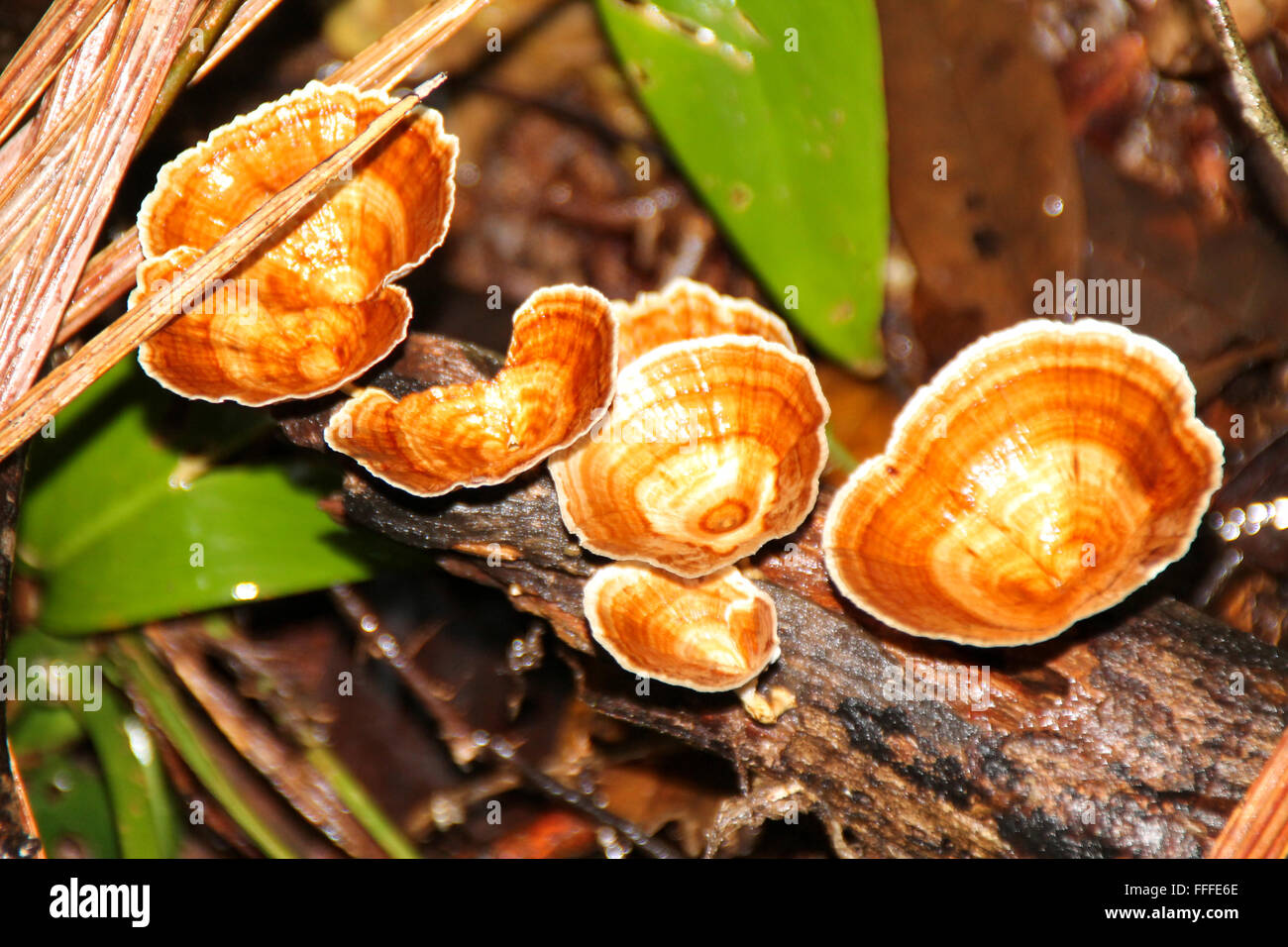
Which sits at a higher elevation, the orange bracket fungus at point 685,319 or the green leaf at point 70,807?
the orange bracket fungus at point 685,319

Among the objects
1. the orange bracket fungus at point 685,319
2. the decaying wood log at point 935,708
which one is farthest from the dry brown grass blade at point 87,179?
the orange bracket fungus at point 685,319

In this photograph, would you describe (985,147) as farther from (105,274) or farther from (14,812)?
A: (14,812)

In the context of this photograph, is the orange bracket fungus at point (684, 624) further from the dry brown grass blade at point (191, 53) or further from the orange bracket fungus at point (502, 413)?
the dry brown grass blade at point (191, 53)

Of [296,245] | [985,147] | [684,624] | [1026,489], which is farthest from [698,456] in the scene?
[985,147]

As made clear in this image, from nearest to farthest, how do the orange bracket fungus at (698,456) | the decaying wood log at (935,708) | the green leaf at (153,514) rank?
the decaying wood log at (935,708) → the orange bracket fungus at (698,456) → the green leaf at (153,514)

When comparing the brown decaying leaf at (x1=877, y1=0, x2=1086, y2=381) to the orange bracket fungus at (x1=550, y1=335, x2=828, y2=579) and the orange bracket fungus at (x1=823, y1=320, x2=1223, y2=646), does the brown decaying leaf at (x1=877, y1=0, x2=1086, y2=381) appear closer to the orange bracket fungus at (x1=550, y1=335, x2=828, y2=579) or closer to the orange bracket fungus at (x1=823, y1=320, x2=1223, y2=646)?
the orange bracket fungus at (x1=823, y1=320, x2=1223, y2=646)

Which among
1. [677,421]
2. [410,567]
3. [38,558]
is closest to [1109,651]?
[677,421]

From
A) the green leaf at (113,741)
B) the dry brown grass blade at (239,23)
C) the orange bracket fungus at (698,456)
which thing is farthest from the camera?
the green leaf at (113,741)

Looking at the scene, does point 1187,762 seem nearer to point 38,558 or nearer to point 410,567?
point 410,567
